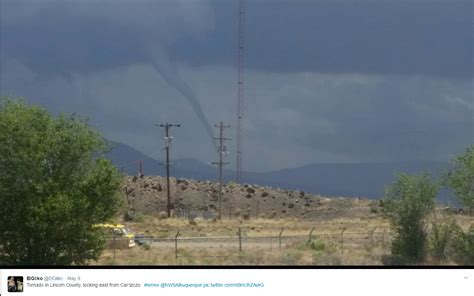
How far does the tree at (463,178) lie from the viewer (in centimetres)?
1806

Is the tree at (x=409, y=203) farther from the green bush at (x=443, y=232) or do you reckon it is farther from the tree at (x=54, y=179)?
the tree at (x=54, y=179)

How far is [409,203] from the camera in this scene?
2217 centimetres

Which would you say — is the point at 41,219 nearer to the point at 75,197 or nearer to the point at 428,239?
the point at 75,197

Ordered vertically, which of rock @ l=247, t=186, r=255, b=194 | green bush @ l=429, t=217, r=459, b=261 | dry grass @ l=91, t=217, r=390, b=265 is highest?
rock @ l=247, t=186, r=255, b=194

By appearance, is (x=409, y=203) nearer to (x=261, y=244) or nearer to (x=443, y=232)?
(x=443, y=232)

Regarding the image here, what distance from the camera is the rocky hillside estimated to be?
65.9 metres

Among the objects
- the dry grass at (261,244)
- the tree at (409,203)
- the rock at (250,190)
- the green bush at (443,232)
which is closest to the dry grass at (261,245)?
the dry grass at (261,244)

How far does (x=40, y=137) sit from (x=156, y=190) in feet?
178

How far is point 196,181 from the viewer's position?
Answer: 79688 mm

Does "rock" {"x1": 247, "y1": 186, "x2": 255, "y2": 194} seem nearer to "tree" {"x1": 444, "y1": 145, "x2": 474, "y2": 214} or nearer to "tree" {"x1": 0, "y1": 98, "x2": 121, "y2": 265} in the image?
"tree" {"x1": 444, "y1": 145, "x2": 474, "y2": 214}

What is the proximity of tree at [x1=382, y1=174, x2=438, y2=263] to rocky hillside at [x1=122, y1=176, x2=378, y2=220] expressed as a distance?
3884cm

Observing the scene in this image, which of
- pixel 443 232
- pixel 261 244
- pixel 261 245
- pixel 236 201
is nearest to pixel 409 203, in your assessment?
pixel 443 232

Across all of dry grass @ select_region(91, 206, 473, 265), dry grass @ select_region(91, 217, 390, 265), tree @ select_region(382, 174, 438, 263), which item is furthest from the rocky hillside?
tree @ select_region(382, 174, 438, 263)
